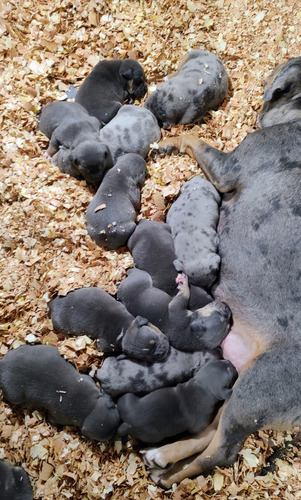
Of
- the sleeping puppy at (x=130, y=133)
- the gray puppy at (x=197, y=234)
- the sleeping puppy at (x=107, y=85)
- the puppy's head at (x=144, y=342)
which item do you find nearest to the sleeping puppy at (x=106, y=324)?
the puppy's head at (x=144, y=342)

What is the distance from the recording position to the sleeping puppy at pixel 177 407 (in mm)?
3318

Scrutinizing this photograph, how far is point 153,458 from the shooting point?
3.41m

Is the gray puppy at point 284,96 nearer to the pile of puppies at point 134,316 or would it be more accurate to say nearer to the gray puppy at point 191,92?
the gray puppy at point 191,92

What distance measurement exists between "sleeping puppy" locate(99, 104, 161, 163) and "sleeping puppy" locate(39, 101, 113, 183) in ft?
0.38

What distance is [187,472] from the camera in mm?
3463

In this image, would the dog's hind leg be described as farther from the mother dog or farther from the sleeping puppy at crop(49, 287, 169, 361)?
the sleeping puppy at crop(49, 287, 169, 361)

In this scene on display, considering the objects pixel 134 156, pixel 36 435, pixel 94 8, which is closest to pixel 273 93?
pixel 134 156

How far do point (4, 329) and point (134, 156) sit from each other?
5.56ft

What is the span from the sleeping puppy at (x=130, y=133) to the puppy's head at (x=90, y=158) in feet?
0.84

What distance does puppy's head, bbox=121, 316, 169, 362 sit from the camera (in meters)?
3.36

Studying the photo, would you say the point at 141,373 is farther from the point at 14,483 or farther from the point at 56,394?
the point at 14,483

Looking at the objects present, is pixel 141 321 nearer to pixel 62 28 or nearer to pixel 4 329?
pixel 4 329

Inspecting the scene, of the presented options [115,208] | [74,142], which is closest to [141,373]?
[115,208]

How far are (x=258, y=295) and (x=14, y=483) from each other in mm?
2050
